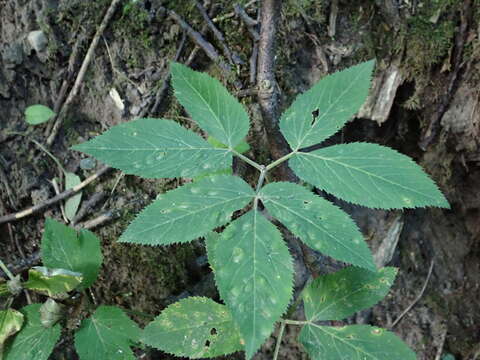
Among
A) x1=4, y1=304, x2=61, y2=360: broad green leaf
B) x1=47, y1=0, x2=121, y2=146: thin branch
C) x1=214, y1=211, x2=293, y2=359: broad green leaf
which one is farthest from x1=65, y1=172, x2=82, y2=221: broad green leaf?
x1=214, y1=211, x2=293, y2=359: broad green leaf

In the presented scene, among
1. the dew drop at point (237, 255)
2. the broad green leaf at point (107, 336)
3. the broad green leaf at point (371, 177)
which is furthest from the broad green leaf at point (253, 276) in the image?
the broad green leaf at point (107, 336)

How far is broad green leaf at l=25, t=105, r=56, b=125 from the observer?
195 cm

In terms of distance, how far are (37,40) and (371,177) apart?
1755 millimetres

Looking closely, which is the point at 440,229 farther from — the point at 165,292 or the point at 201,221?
the point at 201,221

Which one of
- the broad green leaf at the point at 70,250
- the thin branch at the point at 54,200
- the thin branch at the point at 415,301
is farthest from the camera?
the thin branch at the point at 415,301

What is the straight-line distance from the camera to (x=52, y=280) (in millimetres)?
1430

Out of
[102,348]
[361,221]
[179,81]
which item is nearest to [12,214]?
[102,348]

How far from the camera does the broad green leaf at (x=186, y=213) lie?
112cm

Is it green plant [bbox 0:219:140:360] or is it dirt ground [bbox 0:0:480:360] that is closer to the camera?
green plant [bbox 0:219:140:360]

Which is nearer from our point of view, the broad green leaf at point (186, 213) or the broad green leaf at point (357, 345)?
the broad green leaf at point (186, 213)

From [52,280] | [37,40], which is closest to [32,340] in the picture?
[52,280]

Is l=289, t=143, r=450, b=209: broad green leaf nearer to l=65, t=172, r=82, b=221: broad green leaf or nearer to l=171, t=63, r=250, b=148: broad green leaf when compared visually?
l=171, t=63, r=250, b=148: broad green leaf

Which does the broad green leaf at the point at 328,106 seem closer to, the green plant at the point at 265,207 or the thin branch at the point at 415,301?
the green plant at the point at 265,207

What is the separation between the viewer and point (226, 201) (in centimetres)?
119
